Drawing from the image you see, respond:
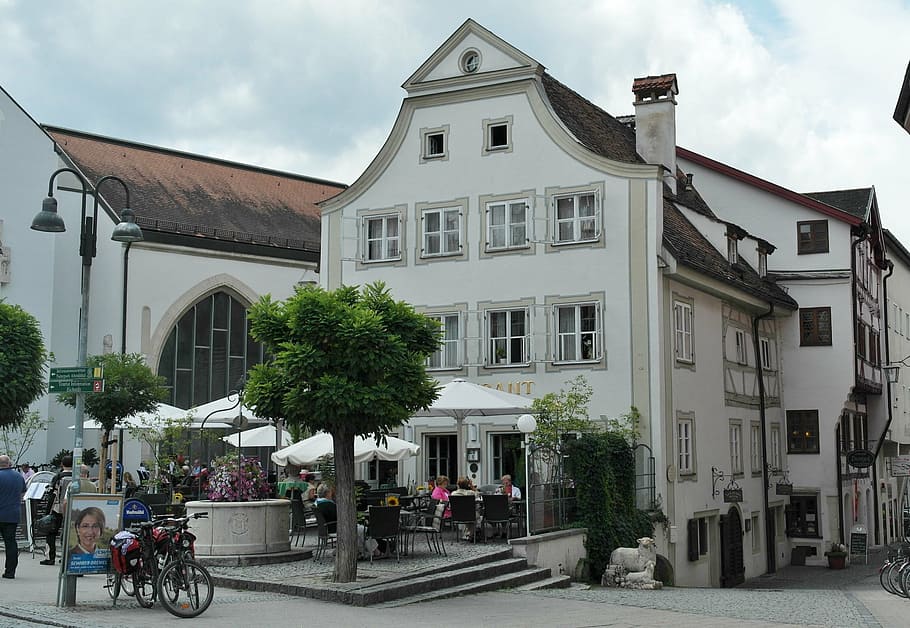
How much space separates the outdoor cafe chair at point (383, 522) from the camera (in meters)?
18.1

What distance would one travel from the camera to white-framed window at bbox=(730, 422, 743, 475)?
31911 millimetres

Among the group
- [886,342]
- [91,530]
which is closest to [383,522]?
[91,530]

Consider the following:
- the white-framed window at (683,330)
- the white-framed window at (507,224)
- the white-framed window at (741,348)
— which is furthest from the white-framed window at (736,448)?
the white-framed window at (507,224)

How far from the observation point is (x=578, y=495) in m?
24.0

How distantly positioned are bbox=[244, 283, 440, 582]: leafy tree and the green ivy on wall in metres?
7.35

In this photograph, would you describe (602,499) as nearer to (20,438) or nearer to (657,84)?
(657,84)

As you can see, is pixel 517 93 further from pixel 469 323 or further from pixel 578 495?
pixel 578 495

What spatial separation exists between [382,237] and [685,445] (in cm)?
899

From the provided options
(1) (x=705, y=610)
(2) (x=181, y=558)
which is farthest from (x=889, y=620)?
(2) (x=181, y=558)

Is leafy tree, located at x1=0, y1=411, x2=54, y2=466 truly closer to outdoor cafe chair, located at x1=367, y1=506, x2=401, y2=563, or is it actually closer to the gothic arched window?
the gothic arched window

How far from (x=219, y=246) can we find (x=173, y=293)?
3148 mm

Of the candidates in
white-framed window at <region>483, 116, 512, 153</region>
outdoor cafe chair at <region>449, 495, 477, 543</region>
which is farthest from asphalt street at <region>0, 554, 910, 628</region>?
white-framed window at <region>483, 116, 512, 153</region>

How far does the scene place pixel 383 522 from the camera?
719 inches

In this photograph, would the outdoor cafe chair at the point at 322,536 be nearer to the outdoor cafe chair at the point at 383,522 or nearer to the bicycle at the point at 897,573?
the outdoor cafe chair at the point at 383,522
